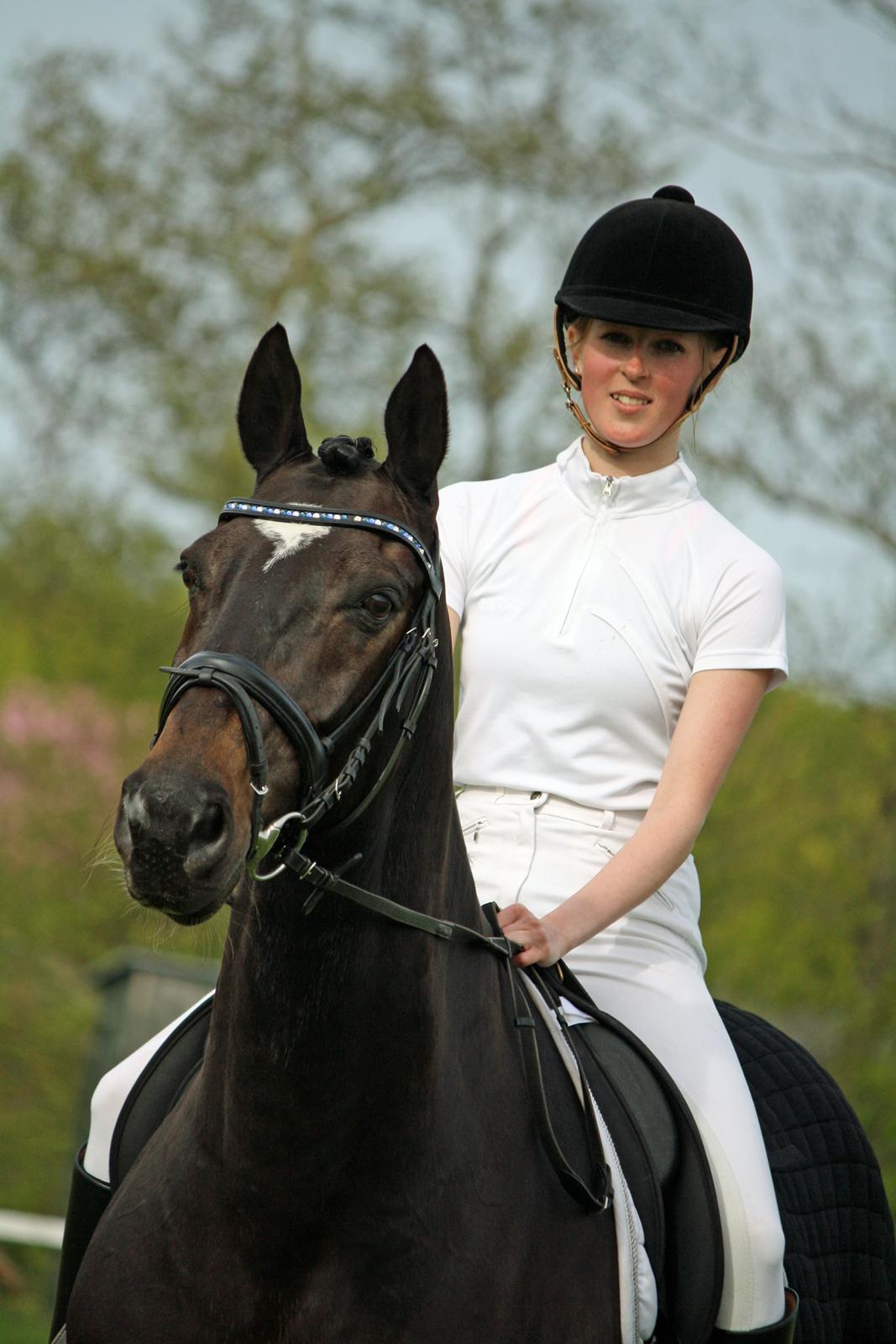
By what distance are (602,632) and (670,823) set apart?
0.52 metres

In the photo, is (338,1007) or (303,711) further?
(338,1007)

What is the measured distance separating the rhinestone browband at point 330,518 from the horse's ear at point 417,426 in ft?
0.61

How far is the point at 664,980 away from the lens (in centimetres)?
343

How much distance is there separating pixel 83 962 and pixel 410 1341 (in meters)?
10.9

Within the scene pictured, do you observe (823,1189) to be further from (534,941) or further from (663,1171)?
(534,941)

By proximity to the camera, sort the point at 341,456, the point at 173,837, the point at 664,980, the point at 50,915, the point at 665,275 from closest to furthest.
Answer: the point at 173,837 < the point at 341,456 < the point at 664,980 < the point at 665,275 < the point at 50,915

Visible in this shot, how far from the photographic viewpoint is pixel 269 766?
236 centimetres

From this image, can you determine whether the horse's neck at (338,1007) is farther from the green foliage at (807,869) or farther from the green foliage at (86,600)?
the green foliage at (86,600)

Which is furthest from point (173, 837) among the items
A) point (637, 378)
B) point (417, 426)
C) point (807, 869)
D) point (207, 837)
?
point (807, 869)

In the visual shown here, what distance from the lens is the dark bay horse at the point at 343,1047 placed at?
8.21ft

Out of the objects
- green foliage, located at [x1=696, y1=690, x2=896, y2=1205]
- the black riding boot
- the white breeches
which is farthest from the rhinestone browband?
green foliage, located at [x1=696, y1=690, x2=896, y2=1205]

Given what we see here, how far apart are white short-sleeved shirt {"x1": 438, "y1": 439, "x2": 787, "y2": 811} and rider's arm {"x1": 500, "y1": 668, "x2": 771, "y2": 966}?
0.27 ft

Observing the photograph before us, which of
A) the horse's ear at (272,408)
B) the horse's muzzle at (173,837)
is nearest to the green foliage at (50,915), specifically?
the horse's ear at (272,408)

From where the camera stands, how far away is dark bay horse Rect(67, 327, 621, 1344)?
98.6 inches
